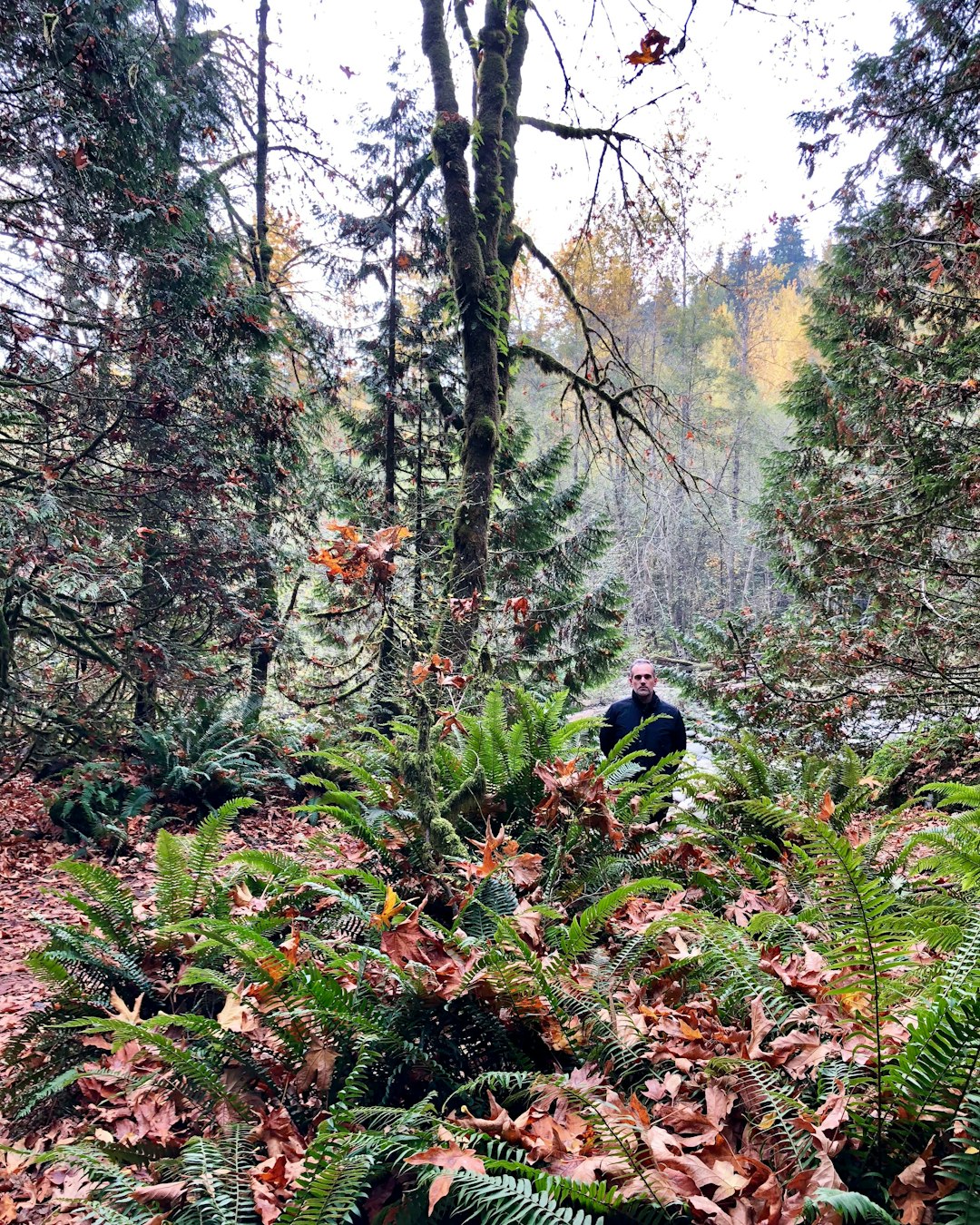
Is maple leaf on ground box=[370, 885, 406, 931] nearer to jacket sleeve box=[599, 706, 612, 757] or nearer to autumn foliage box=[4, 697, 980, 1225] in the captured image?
autumn foliage box=[4, 697, 980, 1225]

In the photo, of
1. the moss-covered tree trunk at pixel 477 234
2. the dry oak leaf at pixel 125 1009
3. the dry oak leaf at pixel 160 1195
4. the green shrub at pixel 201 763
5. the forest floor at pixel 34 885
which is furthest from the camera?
the green shrub at pixel 201 763

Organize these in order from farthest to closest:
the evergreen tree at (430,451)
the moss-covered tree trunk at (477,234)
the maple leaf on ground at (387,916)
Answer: the evergreen tree at (430,451), the moss-covered tree trunk at (477,234), the maple leaf on ground at (387,916)

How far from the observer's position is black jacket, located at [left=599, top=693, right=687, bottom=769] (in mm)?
5301

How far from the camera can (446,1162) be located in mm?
1581

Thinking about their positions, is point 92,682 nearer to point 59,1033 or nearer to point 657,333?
point 59,1033

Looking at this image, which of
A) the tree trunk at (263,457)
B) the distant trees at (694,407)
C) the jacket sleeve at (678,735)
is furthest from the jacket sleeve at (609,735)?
the distant trees at (694,407)

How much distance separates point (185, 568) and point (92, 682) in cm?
175

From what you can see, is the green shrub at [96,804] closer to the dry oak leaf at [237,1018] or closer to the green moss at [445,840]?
the green moss at [445,840]

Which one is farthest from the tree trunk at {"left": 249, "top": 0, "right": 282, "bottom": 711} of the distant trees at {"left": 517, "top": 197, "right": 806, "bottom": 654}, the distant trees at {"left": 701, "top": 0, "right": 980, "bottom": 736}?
the distant trees at {"left": 517, "top": 197, "right": 806, "bottom": 654}

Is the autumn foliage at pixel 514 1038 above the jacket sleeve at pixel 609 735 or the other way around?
the other way around

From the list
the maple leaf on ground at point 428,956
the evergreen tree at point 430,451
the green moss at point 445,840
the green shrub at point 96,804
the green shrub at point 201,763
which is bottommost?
the maple leaf on ground at point 428,956

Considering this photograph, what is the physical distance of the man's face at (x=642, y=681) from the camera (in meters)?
5.34

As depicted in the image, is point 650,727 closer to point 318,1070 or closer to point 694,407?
point 318,1070

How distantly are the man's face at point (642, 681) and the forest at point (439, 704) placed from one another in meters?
0.17
